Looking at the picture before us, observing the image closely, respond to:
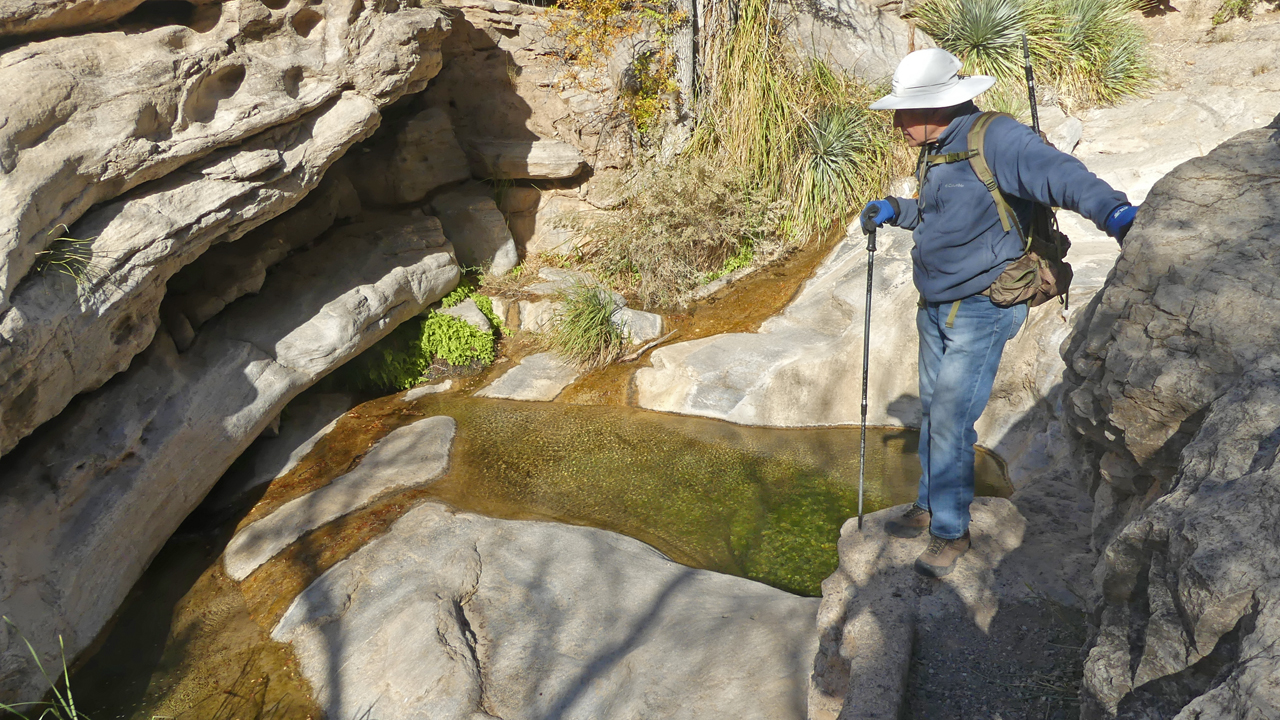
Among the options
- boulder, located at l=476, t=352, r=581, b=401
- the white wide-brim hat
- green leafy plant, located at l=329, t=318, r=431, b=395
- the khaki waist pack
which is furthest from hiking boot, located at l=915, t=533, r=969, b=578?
green leafy plant, located at l=329, t=318, r=431, b=395

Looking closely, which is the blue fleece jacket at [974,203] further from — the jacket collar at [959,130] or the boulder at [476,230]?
the boulder at [476,230]

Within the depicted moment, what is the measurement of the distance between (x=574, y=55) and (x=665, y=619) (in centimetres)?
605

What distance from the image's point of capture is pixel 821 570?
4105 millimetres

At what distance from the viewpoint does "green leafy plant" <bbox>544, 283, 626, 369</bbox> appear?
21.2 ft

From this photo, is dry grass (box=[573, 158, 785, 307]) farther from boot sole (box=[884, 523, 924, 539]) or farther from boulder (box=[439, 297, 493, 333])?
boot sole (box=[884, 523, 924, 539])

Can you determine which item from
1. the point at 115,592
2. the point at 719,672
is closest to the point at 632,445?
the point at 719,672

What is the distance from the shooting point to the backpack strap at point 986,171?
8.76 feet

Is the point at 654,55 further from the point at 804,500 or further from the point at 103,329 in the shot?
the point at 103,329

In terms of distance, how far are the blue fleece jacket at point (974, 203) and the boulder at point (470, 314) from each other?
4.56m

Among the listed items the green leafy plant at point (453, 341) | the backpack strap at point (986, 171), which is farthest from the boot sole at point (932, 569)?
the green leafy plant at point (453, 341)

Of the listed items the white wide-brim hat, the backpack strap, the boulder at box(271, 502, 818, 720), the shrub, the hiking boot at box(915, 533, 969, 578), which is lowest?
the boulder at box(271, 502, 818, 720)

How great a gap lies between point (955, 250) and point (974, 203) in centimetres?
17

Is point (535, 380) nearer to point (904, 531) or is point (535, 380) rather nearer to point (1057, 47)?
point (904, 531)

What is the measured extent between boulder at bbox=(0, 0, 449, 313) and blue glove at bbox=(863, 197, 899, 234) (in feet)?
11.5
